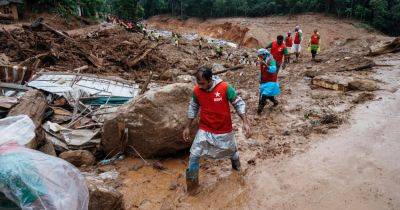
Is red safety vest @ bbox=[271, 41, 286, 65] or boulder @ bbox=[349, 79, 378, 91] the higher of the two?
red safety vest @ bbox=[271, 41, 286, 65]

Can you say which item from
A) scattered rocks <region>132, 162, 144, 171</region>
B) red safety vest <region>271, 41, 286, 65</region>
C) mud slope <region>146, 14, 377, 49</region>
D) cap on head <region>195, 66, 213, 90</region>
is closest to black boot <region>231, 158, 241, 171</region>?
cap on head <region>195, 66, 213, 90</region>

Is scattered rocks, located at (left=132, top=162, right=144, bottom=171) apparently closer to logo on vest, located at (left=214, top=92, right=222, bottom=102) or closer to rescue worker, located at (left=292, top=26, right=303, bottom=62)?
logo on vest, located at (left=214, top=92, right=222, bottom=102)

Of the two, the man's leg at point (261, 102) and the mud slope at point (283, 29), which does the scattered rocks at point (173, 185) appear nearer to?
the man's leg at point (261, 102)

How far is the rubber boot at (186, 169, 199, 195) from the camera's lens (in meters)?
4.66

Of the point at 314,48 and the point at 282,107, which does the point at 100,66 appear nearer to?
the point at 282,107

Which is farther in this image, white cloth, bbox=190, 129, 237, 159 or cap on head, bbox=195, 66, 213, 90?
white cloth, bbox=190, 129, 237, 159

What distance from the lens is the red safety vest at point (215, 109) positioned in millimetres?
4371

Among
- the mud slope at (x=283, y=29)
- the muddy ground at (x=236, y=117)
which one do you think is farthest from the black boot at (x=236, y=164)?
the mud slope at (x=283, y=29)

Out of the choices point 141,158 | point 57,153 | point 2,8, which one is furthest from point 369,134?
point 2,8

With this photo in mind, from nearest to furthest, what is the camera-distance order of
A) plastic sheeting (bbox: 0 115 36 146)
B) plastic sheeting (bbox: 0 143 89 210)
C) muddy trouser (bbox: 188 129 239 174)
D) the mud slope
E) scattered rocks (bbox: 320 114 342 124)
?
plastic sheeting (bbox: 0 143 89 210), plastic sheeting (bbox: 0 115 36 146), muddy trouser (bbox: 188 129 239 174), scattered rocks (bbox: 320 114 342 124), the mud slope

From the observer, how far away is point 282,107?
8.55m

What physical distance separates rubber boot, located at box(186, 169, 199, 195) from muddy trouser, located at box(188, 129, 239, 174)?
78mm

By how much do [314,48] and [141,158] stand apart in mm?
11803

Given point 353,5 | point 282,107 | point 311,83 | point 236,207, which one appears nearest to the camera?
point 236,207
